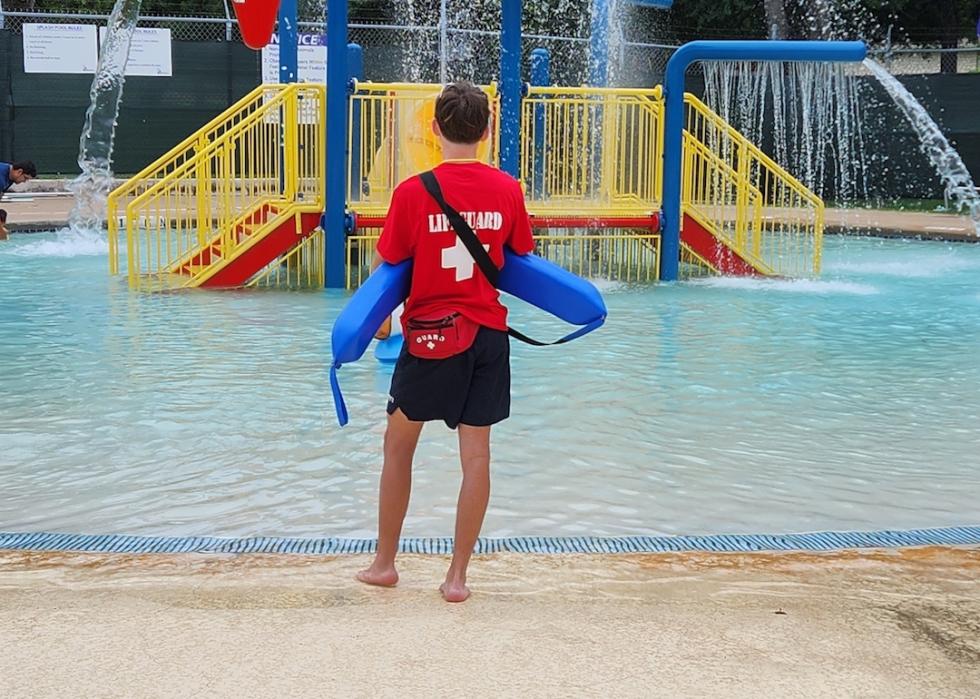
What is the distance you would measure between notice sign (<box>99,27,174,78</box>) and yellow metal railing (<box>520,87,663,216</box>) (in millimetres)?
10756

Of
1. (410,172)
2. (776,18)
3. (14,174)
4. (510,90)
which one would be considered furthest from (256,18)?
(776,18)

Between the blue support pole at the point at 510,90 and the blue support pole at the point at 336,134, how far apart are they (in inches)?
58.9

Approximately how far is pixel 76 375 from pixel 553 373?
116 inches

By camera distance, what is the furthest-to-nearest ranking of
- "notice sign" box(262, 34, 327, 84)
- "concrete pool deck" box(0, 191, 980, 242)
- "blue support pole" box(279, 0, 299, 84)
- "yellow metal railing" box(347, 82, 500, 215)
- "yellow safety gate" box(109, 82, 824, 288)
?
1. "notice sign" box(262, 34, 327, 84)
2. "concrete pool deck" box(0, 191, 980, 242)
3. "blue support pole" box(279, 0, 299, 84)
4. "yellow safety gate" box(109, 82, 824, 288)
5. "yellow metal railing" box(347, 82, 500, 215)

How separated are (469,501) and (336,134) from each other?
829 cm

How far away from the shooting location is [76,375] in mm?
7672

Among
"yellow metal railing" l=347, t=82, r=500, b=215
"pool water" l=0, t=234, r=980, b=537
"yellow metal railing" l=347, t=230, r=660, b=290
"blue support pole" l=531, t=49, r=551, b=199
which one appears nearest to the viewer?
"pool water" l=0, t=234, r=980, b=537

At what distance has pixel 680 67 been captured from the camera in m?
12.5

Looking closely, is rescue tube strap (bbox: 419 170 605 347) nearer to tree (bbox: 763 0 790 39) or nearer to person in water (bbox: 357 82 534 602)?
person in water (bbox: 357 82 534 602)

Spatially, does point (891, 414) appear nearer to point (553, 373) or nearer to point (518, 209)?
point (553, 373)

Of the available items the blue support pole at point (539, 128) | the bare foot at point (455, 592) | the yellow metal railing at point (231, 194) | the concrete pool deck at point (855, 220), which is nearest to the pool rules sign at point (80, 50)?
the concrete pool deck at point (855, 220)

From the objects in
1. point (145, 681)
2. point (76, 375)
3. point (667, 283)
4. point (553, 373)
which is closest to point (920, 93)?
point (667, 283)

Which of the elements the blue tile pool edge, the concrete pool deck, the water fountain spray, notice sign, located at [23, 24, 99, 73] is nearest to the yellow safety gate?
the water fountain spray

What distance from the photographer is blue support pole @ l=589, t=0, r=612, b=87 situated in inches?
568
